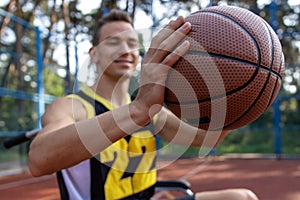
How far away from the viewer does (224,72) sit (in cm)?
114

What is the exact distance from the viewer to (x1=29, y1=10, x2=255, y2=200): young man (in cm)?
107

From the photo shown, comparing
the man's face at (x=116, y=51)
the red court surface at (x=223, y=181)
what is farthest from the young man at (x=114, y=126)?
the red court surface at (x=223, y=181)

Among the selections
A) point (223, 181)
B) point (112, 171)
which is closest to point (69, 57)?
point (223, 181)

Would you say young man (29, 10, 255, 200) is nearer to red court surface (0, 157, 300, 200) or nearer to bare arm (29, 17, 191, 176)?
bare arm (29, 17, 191, 176)

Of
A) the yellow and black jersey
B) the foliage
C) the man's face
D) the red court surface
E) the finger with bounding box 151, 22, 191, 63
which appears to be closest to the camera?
the finger with bounding box 151, 22, 191, 63

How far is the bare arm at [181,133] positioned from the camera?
69.6 inches

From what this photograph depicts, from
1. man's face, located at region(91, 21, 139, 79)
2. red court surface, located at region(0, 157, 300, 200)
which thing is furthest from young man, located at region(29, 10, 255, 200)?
red court surface, located at region(0, 157, 300, 200)

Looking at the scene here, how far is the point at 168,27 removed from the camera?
3.60 feet

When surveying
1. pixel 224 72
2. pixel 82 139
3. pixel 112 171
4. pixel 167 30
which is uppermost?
pixel 167 30

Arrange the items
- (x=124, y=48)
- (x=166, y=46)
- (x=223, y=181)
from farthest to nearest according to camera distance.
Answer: (x=223, y=181), (x=124, y=48), (x=166, y=46)

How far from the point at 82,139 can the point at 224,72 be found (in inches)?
18.3

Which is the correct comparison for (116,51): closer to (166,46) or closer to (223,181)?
(166,46)

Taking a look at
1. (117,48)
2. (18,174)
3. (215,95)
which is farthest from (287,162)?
(215,95)

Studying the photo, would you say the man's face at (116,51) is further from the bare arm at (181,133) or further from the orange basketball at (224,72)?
the orange basketball at (224,72)
